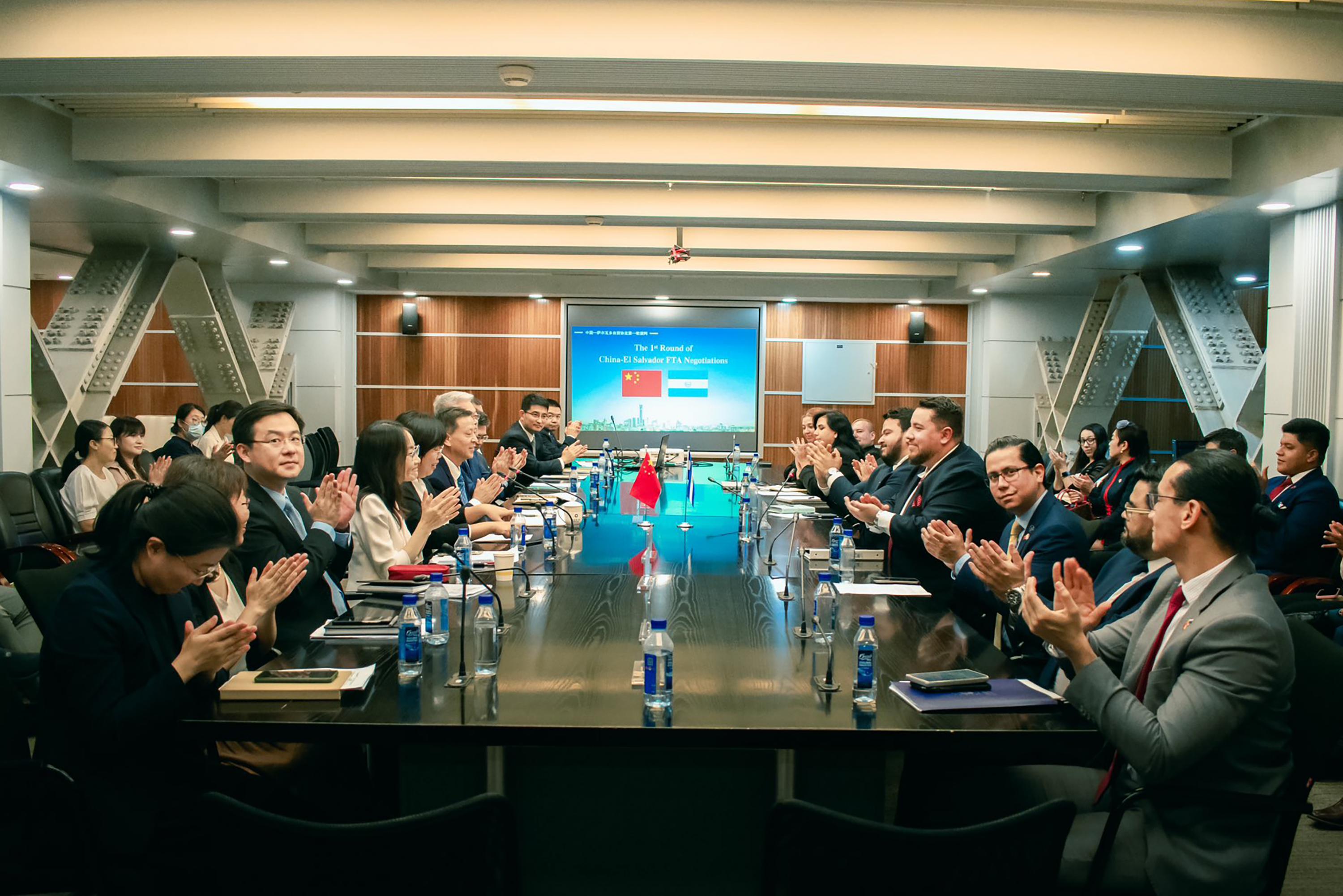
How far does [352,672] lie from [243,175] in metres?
4.70

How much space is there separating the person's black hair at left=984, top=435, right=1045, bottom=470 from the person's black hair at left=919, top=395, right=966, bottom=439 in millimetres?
856

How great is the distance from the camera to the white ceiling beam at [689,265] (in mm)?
10688

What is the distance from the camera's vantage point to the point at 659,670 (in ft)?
7.37

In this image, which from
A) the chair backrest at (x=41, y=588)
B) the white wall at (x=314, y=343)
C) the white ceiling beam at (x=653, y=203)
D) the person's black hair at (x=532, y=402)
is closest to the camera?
the chair backrest at (x=41, y=588)

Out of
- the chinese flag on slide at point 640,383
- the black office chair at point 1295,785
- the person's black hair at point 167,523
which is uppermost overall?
the chinese flag on slide at point 640,383

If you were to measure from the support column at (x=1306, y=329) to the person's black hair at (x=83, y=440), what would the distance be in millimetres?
7523

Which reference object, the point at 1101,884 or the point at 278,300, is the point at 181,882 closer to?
the point at 1101,884

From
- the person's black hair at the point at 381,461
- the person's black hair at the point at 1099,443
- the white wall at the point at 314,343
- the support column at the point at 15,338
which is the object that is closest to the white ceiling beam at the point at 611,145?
the support column at the point at 15,338

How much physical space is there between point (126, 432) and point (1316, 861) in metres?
6.90

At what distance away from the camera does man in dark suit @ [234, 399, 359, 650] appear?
3213 mm

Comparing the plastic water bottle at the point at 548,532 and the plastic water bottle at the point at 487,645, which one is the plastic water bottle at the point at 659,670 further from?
the plastic water bottle at the point at 548,532

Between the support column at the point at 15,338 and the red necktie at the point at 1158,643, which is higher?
the support column at the point at 15,338

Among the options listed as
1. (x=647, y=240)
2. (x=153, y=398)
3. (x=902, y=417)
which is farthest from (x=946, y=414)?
(x=153, y=398)

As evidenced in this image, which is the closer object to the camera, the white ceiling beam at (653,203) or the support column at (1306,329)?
the support column at (1306,329)
